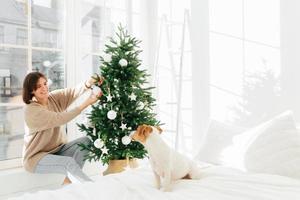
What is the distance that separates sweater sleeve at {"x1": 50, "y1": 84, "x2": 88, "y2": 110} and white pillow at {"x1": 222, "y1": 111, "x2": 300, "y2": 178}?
1.43m

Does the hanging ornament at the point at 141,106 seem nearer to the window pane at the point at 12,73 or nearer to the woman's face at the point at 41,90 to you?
the woman's face at the point at 41,90

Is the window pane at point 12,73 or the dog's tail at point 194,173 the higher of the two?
the window pane at point 12,73

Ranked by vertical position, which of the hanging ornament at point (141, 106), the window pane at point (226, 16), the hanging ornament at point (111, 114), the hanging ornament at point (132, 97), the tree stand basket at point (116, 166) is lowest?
the tree stand basket at point (116, 166)

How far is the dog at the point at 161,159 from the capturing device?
6.18ft

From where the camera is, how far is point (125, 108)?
2904 mm

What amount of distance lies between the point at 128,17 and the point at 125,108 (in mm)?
1567

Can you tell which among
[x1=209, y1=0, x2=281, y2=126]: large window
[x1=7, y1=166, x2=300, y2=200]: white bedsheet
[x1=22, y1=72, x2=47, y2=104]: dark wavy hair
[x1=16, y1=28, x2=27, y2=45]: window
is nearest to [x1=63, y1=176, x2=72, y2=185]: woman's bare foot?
[x1=22, y1=72, x2=47, y2=104]: dark wavy hair

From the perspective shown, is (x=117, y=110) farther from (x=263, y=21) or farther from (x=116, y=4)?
(x=116, y=4)

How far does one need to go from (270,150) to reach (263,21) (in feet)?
4.35

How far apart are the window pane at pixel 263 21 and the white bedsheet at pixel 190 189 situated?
1396 mm

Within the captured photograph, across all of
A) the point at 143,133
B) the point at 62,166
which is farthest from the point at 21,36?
the point at 143,133

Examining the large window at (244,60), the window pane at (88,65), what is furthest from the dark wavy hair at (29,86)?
the large window at (244,60)

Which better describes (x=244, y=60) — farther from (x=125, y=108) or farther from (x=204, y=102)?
(x=125, y=108)

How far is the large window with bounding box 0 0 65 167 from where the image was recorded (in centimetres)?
301
